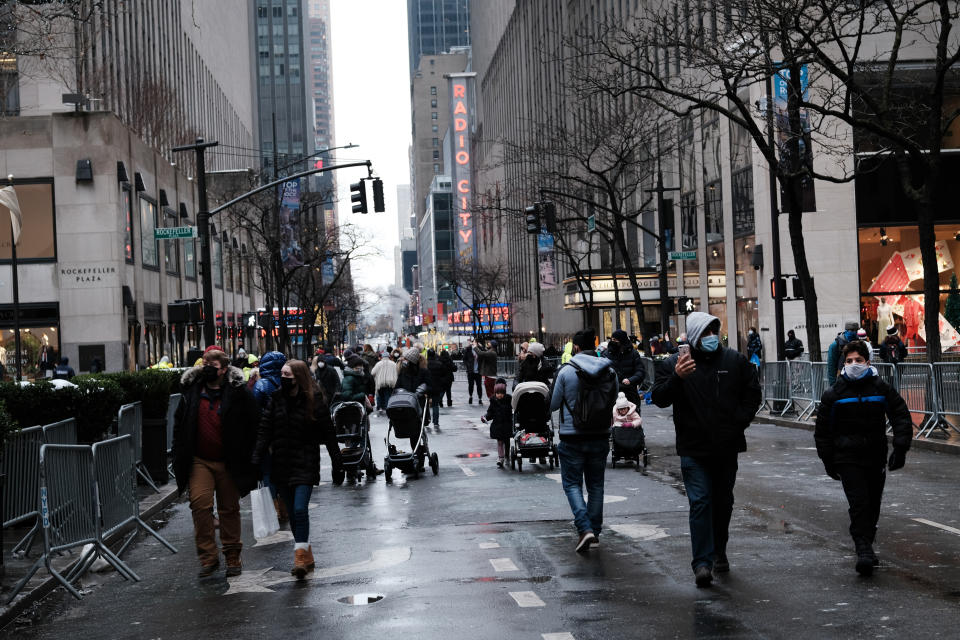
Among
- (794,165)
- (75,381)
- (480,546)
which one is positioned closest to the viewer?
(480,546)

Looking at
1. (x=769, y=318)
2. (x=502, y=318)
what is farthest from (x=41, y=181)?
(x=502, y=318)

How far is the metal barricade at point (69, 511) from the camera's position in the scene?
9.47 m

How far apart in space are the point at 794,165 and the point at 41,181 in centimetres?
2769

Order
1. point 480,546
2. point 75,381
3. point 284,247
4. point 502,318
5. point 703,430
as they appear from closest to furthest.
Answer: point 703,430 → point 480,546 → point 75,381 → point 284,247 → point 502,318

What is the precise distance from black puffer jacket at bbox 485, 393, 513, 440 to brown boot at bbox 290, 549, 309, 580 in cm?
859

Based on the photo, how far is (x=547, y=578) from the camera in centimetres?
918

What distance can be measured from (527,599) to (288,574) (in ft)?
8.37

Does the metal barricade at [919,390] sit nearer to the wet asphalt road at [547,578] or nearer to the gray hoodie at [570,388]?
the wet asphalt road at [547,578]

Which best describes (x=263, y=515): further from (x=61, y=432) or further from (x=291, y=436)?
(x=61, y=432)

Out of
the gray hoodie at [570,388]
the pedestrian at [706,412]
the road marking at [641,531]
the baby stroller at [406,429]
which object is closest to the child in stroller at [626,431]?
the baby stroller at [406,429]

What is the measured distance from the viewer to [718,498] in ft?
29.5

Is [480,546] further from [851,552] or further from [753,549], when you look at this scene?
[851,552]

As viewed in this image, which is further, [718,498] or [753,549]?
[753,549]

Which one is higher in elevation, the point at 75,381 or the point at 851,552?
the point at 75,381
